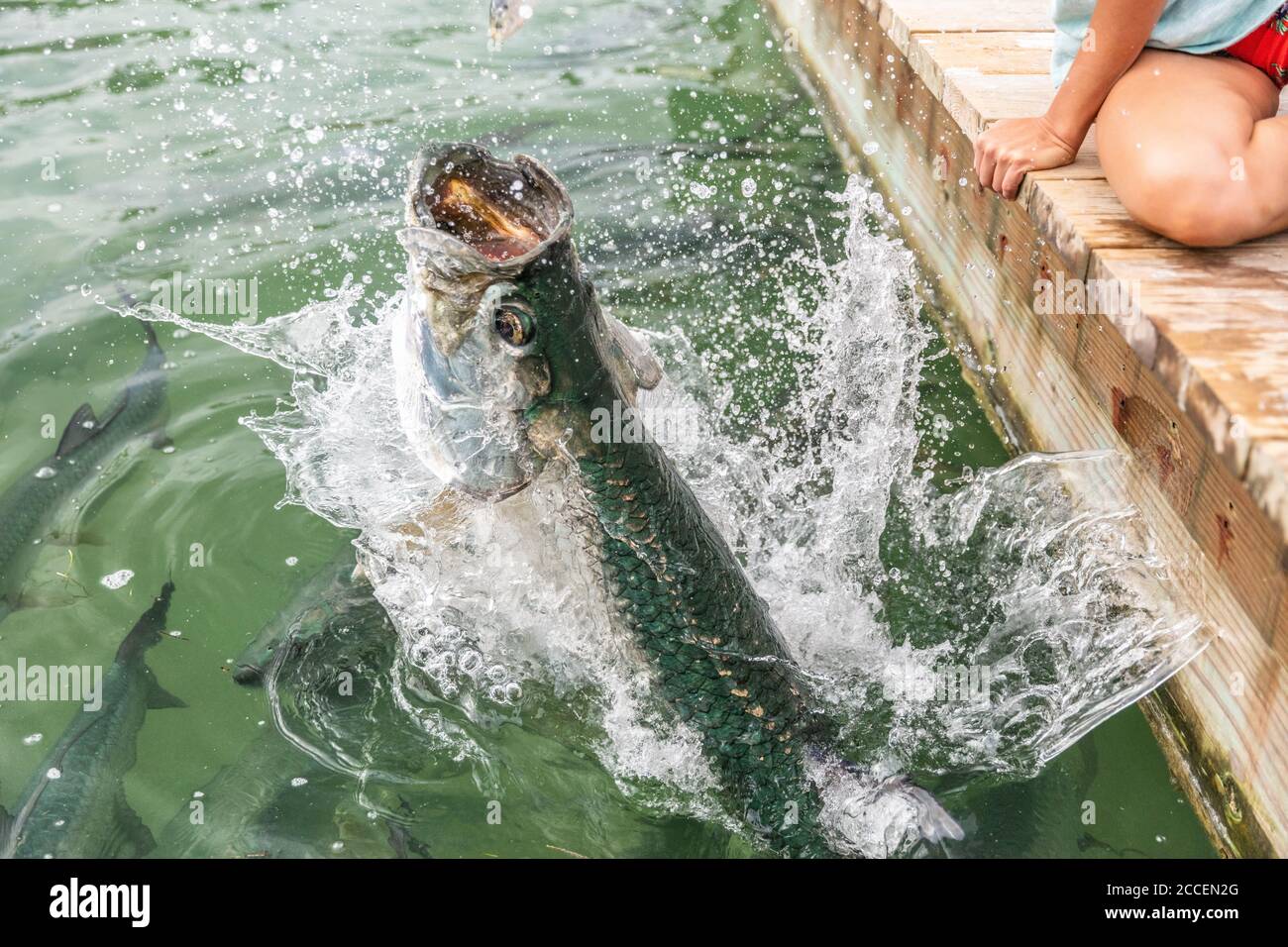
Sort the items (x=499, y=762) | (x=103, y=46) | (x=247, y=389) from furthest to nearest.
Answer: (x=103, y=46)
(x=247, y=389)
(x=499, y=762)

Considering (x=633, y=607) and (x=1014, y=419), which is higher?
(x=633, y=607)

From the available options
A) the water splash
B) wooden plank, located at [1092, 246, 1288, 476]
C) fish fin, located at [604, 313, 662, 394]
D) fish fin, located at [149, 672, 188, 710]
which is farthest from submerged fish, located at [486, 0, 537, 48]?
fish fin, located at [149, 672, 188, 710]

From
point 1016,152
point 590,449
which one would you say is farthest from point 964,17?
point 590,449

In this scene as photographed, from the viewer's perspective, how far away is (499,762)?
3.34 meters

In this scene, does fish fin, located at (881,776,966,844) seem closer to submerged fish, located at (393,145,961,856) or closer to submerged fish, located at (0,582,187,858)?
submerged fish, located at (393,145,961,856)

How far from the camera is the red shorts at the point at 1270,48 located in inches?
119

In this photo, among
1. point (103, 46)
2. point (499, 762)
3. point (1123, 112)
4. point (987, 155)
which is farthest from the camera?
point (103, 46)

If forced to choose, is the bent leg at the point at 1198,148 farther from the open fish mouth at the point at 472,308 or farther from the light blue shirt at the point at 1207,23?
the open fish mouth at the point at 472,308

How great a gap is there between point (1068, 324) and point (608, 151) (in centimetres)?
298

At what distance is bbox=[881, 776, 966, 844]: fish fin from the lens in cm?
280

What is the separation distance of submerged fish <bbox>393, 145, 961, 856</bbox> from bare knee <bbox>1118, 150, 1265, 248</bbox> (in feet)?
4.22
